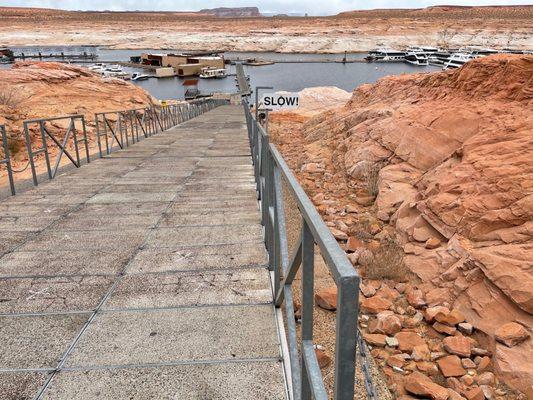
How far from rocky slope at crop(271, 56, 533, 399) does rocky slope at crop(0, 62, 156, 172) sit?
45.5 feet

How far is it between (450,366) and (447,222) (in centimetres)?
313

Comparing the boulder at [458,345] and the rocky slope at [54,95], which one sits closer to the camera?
the boulder at [458,345]

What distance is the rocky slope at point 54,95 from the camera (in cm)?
2055

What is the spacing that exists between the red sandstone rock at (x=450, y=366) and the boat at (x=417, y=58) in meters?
109

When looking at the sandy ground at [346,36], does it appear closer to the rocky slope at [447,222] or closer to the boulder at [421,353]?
the rocky slope at [447,222]

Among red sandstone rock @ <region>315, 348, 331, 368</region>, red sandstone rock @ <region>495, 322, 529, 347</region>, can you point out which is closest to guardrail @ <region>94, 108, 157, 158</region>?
red sandstone rock @ <region>315, 348, 331, 368</region>

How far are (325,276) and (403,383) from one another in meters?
2.35

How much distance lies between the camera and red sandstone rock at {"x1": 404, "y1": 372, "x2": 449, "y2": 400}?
4.29 meters

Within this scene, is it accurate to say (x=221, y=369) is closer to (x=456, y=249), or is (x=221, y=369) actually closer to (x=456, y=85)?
(x=456, y=249)

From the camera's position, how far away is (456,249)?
6.70m

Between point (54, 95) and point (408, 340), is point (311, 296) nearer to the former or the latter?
point (408, 340)

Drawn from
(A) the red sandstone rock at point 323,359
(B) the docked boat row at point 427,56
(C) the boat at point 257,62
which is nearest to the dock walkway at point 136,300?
(A) the red sandstone rock at point 323,359

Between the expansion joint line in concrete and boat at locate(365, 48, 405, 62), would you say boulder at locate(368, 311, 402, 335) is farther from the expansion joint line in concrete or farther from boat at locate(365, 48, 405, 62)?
boat at locate(365, 48, 405, 62)

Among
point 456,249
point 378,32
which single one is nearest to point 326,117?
point 456,249
